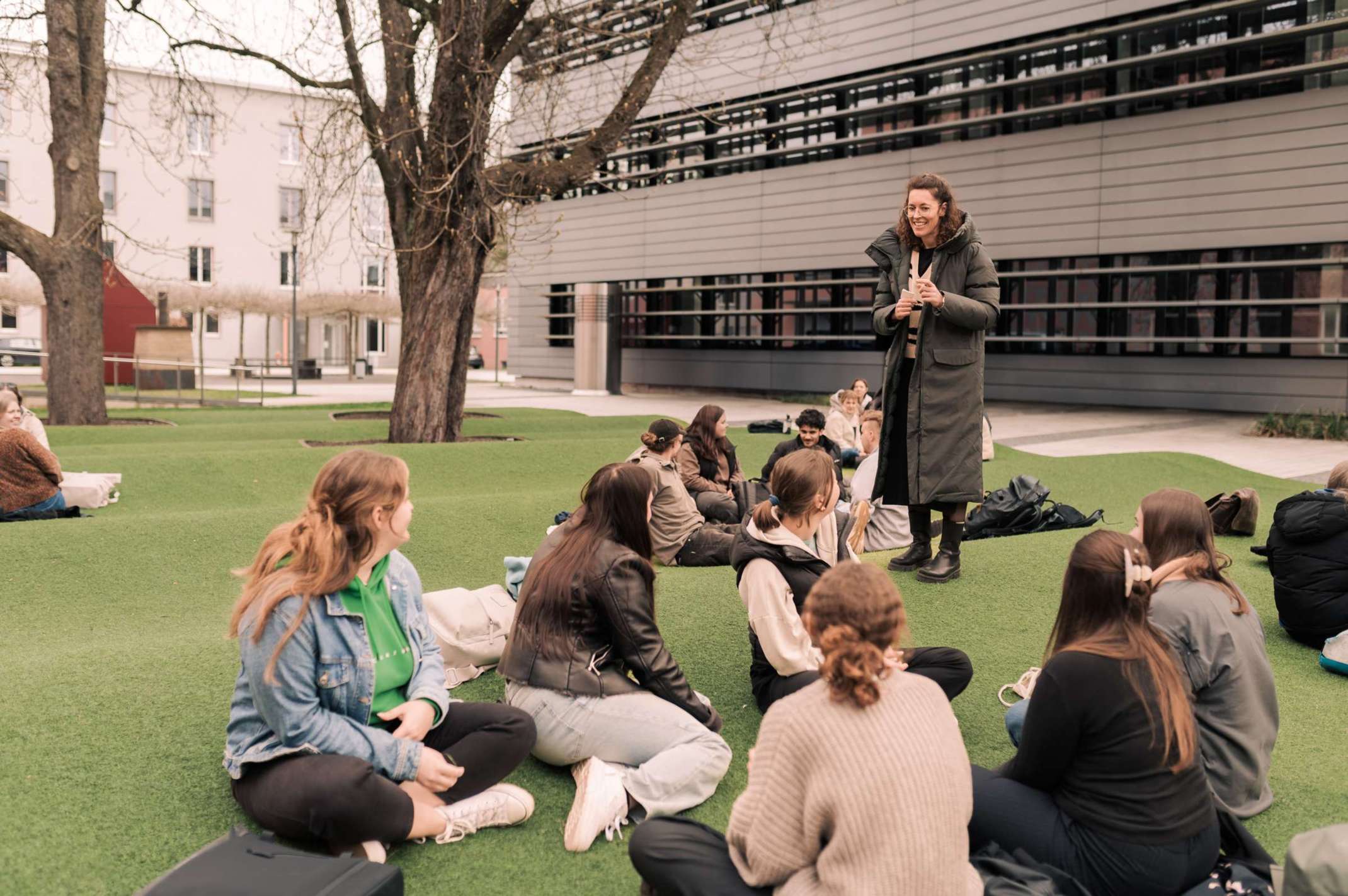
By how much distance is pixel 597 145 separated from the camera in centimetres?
1474

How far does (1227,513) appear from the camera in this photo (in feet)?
30.5

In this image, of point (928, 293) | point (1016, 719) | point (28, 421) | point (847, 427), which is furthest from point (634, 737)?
point (847, 427)

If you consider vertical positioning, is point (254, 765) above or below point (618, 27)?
below

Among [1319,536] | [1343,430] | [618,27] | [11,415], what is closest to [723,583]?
[1319,536]

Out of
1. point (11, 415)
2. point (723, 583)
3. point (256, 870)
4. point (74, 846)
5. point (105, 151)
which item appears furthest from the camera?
point (105, 151)

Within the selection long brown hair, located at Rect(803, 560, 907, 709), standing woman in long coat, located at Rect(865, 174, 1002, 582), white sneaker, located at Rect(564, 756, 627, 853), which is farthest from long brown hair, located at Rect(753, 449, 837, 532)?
standing woman in long coat, located at Rect(865, 174, 1002, 582)

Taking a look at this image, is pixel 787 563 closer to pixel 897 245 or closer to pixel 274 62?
pixel 897 245

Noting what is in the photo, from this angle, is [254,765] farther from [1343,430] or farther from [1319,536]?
[1343,430]

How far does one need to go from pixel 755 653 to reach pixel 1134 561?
195cm

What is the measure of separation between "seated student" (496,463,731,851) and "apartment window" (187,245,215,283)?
5911cm

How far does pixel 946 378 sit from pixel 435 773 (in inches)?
164

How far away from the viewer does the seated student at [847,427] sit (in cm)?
1303

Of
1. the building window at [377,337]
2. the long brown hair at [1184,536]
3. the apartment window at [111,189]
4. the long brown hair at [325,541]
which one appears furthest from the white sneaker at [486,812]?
the building window at [377,337]

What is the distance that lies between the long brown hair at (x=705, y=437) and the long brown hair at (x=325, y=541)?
19.7ft
